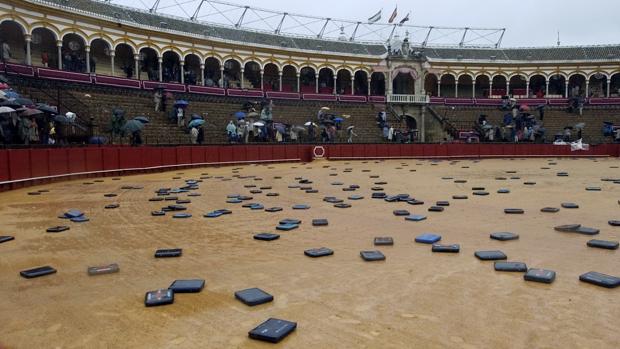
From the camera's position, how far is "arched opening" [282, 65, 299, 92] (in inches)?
1903

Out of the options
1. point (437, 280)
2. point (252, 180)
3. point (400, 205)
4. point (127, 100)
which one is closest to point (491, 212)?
point (400, 205)

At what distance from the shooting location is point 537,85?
177 ft

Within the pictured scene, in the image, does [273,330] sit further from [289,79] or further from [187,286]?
[289,79]

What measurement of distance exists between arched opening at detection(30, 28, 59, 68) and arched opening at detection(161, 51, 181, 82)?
28.2ft

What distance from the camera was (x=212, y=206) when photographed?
10242 millimetres

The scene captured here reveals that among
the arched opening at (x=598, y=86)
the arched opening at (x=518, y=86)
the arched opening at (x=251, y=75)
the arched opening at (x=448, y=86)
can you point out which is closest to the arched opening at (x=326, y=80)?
the arched opening at (x=251, y=75)

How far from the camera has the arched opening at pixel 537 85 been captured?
173ft

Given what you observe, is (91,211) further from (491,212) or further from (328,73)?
(328,73)

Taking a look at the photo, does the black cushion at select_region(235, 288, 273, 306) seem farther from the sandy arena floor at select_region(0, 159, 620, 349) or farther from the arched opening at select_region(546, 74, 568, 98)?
the arched opening at select_region(546, 74, 568, 98)

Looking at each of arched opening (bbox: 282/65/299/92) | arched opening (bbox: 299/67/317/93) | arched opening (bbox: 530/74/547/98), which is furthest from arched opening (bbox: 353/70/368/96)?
arched opening (bbox: 530/74/547/98)

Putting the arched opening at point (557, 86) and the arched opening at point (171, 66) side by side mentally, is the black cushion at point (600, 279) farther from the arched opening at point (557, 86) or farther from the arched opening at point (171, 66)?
the arched opening at point (557, 86)

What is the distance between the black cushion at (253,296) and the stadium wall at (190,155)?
1259cm

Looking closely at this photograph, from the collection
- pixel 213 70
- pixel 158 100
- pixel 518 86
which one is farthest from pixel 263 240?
pixel 518 86

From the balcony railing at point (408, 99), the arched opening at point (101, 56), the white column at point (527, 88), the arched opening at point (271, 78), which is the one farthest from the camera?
the white column at point (527, 88)
